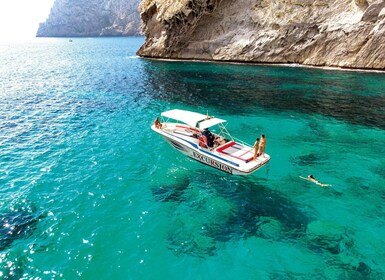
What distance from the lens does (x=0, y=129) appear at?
102 ft

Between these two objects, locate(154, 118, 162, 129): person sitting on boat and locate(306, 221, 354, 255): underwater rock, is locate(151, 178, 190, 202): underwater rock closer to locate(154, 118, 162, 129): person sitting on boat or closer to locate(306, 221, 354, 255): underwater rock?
locate(154, 118, 162, 129): person sitting on boat

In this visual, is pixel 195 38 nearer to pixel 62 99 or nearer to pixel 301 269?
pixel 62 99

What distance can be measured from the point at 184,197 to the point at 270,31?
5945 cm

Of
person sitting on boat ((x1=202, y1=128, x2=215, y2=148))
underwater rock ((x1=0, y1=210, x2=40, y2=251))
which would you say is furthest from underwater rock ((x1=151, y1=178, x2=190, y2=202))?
underwater rock ((x1=0, y1=210, x2=40, y2=251))

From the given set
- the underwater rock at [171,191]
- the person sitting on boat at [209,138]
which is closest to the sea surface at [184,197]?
the underwater rock at [171,191]

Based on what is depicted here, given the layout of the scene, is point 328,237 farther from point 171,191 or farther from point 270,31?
point 270,31

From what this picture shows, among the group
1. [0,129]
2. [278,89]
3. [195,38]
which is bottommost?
[0,129]

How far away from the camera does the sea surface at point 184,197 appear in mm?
14492

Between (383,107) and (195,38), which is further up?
(195,38)

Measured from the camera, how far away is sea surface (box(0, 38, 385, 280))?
14492 millimetres

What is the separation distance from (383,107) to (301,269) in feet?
107

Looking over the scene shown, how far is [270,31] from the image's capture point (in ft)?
223

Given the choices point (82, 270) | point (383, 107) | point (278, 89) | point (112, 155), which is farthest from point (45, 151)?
point (383, 107)

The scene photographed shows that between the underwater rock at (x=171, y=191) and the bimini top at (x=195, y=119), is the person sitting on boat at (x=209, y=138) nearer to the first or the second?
the bimini top at (x=195, y=119)
